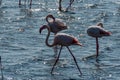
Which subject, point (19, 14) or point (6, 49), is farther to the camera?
point (19, 14)

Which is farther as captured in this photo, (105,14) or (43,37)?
(105,14)

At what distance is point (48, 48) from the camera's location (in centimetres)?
1623

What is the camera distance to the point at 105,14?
71.9 ft

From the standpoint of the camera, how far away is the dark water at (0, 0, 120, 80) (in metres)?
13.4

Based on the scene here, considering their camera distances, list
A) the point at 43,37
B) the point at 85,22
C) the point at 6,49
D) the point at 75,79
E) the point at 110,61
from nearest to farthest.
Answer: the point at 75,79 < the point at 110,61 < the point at 6,49 < the point at 43,37 < the point at 85,22

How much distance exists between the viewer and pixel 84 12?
73.3ft

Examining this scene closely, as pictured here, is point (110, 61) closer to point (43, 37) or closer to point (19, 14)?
point (43, 37)

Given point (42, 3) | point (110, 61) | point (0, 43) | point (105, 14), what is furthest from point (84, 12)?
point (110, 61)

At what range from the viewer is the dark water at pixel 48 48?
44.1 feet

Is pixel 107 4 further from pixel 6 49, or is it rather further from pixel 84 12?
pixel 6 49

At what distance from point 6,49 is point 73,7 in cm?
827

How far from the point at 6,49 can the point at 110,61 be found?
3.47 m

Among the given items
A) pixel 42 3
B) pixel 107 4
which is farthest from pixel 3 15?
pixel 107 4

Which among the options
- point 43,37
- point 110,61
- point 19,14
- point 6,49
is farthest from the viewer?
point 19,14
